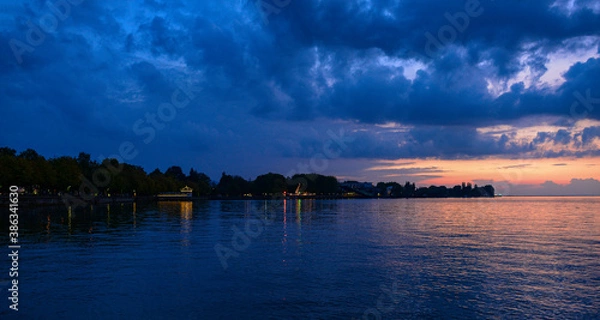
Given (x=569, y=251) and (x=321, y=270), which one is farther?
(x=569, y=251)

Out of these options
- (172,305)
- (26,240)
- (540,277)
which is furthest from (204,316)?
(26,240)

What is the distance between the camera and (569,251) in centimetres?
3938

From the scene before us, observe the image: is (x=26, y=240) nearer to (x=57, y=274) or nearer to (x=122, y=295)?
(x=57, y=274)

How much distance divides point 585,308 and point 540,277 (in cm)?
666

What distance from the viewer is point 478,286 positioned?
83.7 feet

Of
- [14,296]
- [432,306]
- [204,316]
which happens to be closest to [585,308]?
[432,306]

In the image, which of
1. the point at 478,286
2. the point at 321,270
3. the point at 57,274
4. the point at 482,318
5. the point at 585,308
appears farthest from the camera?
the point at 321,270

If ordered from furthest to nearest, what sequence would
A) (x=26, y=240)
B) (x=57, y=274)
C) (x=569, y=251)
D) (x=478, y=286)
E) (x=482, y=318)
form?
(x=26, y=240) → (x=569, y=251) → (x=57, y=274) → (x=478, y=286) → (x=482, y=318)

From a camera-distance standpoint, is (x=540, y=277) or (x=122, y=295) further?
(x=540, y=277)

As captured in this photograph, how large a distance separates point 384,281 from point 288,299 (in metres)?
6.52

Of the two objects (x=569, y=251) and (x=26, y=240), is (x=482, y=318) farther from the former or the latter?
(x=26, y=240)

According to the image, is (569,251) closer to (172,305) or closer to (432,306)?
(432,306)

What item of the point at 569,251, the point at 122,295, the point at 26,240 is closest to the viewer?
the point at 122,295

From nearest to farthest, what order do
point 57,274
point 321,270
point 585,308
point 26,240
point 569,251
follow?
1. point 585,308
2. point 57,274
3. point 321,270
4. point 569,251
5. point 26,240
